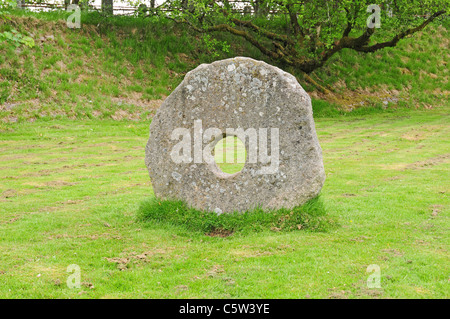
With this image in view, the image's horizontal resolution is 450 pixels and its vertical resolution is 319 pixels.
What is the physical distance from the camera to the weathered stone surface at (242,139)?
8.54 m

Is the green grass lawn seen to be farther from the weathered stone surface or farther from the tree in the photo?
the tree

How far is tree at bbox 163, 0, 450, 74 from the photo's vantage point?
969 inches

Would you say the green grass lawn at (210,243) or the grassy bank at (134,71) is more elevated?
the grassy bank at (134,71)

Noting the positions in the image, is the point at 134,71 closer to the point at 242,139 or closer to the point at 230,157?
the point at 230,157

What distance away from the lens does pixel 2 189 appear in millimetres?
12336

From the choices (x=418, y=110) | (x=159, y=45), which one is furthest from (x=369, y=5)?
(x=159, y=45)

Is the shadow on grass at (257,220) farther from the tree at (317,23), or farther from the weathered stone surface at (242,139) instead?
the tree at (317,23)

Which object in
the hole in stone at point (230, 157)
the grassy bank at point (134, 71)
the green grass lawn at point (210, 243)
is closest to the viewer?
the green grass lawn at point (210, 243)

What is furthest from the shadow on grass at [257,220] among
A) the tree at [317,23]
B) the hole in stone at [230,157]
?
the tree at [317,23]

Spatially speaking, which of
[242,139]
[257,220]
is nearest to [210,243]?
[257,220]

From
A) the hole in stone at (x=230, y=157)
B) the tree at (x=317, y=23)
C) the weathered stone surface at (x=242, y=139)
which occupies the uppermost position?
the tree at (x=317, y=23)

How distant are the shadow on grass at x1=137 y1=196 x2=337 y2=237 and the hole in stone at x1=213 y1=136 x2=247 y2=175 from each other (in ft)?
17.8

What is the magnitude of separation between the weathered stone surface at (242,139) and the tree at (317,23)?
1606cm
